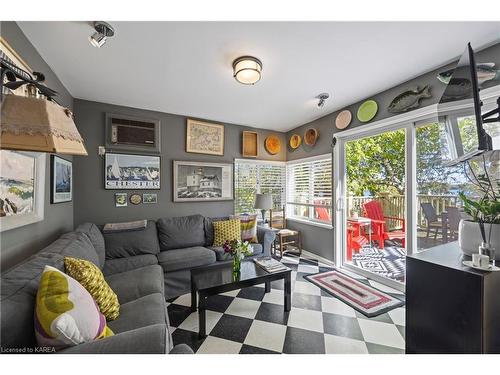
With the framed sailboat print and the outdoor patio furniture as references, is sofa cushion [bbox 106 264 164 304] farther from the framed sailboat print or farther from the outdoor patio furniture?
the outdoor patio furniture

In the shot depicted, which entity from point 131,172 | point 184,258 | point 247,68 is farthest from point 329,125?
point 131,172

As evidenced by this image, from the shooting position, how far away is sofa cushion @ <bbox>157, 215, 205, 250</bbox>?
9.12ft

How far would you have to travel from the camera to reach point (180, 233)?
9.36 ft

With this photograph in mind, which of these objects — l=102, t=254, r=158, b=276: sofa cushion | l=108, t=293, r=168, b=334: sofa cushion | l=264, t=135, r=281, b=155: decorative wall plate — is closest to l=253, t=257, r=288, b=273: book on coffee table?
l=108, t=293, r=168, b=334: sofa cushion

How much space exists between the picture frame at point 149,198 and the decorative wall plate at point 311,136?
267 cm

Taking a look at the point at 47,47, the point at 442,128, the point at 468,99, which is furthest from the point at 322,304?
the point at 47,47

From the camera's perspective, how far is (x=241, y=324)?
1880 mm

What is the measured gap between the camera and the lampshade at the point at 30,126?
2.34 ft

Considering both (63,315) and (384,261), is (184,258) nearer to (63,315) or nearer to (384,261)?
(63,315)

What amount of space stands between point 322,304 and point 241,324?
2.93 feet

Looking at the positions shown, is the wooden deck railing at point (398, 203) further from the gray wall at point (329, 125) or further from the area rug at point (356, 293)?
the area rug at point (356, 293)

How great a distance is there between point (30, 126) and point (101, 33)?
1222 millimetres

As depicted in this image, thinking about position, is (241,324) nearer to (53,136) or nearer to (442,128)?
(53,136)

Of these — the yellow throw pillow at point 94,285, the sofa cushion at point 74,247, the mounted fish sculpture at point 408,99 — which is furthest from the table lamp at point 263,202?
the yellow throw pillow at point 94,285
